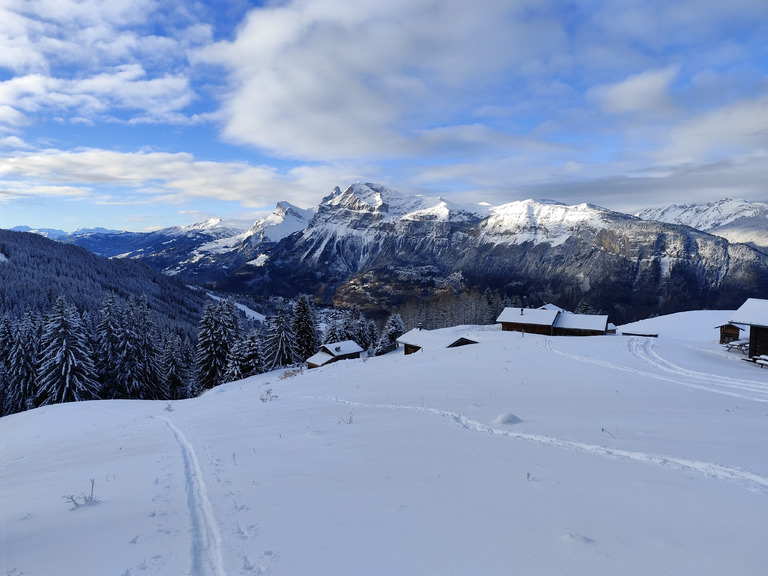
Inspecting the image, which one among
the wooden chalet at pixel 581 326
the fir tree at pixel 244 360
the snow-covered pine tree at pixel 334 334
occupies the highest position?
the wooden chalet at pixel 581 326

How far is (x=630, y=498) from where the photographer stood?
228 inches

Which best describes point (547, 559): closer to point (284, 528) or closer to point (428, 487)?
point (428, 487)

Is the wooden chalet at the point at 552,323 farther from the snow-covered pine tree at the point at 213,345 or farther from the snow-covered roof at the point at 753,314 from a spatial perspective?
the snow-covered pine tree at the point at 213,345

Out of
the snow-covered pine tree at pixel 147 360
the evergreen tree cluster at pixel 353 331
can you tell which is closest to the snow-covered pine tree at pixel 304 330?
the evergreen tree cluster at pixel 353 331

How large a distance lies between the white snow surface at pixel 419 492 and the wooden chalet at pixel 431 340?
30042mm

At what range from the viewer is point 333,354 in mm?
50250

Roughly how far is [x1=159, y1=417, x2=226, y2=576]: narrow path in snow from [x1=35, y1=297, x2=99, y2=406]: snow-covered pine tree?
42.4 meters

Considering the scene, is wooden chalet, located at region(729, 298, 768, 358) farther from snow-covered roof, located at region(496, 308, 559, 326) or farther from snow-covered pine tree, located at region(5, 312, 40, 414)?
snow-covered pine tree, located at region(5, 312, 40, 414)

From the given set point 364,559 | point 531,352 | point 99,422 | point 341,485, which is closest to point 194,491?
point 341,485

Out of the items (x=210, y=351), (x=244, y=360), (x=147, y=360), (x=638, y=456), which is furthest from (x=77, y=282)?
(x=638, y=456)

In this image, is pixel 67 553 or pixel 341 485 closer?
pixel 67 553

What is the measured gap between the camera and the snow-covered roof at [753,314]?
26861 millimetres

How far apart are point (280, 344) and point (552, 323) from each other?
122ft

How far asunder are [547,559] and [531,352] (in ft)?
82.5
